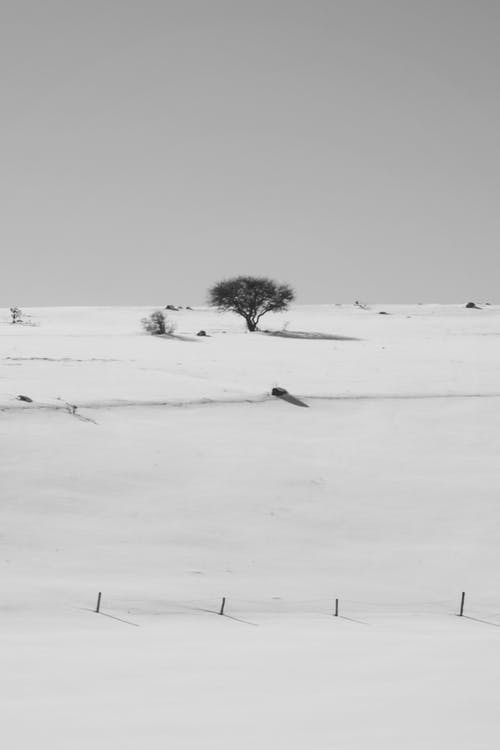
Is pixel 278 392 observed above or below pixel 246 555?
above

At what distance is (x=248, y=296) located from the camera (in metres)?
82.1

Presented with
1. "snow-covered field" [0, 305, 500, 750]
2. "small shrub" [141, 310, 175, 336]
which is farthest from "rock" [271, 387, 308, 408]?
"small shrub" [141, 310, 175, 336]

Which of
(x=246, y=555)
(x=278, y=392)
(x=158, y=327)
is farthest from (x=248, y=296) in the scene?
(x=246, y=555)

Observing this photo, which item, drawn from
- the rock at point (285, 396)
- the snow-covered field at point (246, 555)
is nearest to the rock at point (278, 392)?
the rock at point (285, 396)

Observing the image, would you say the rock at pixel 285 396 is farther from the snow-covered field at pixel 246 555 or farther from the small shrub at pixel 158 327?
the small shrub at pixel 158 327

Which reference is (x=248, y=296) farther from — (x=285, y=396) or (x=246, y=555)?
(x=246, y=555)

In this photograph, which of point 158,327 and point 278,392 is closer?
point 278,392

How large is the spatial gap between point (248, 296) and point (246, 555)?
59086mm

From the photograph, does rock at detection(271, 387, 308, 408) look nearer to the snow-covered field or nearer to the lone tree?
the snow-covered field

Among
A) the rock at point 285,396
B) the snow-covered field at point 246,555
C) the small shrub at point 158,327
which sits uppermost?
the small shrub at point 158,327

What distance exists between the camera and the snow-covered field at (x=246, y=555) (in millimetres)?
12883

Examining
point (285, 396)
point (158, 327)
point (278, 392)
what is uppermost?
point (158, 327)

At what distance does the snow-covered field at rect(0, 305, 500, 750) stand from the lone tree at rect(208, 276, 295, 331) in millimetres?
33555

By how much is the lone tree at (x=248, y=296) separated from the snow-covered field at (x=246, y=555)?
110 ft
